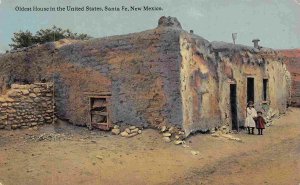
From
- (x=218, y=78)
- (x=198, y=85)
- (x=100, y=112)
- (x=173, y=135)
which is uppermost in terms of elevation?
(x=218, y=78)

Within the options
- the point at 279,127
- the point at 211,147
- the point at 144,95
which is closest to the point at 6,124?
the point at 144,95

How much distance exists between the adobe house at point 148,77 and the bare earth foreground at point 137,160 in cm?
62

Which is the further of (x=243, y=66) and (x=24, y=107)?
(x=243, y=66)

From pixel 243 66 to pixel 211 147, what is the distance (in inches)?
→ 175

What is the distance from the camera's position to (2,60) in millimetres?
13133

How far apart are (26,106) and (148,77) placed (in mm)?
3408

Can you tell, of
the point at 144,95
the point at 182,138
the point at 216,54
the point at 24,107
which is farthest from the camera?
the point at 216,54

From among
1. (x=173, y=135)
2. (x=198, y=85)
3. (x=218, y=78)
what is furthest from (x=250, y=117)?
(x=173, y=135)

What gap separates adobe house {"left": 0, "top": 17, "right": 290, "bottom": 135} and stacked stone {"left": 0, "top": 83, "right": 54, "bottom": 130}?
1.15ft

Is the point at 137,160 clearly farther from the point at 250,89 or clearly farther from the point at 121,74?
the point at 250,89

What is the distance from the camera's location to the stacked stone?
30.4 feet

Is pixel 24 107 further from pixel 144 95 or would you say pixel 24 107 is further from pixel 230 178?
pixel 230 178

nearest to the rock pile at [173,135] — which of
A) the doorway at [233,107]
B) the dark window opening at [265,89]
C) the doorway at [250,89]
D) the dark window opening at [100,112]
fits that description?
the dark window opening at [100,112]

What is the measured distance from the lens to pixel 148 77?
8.92m
